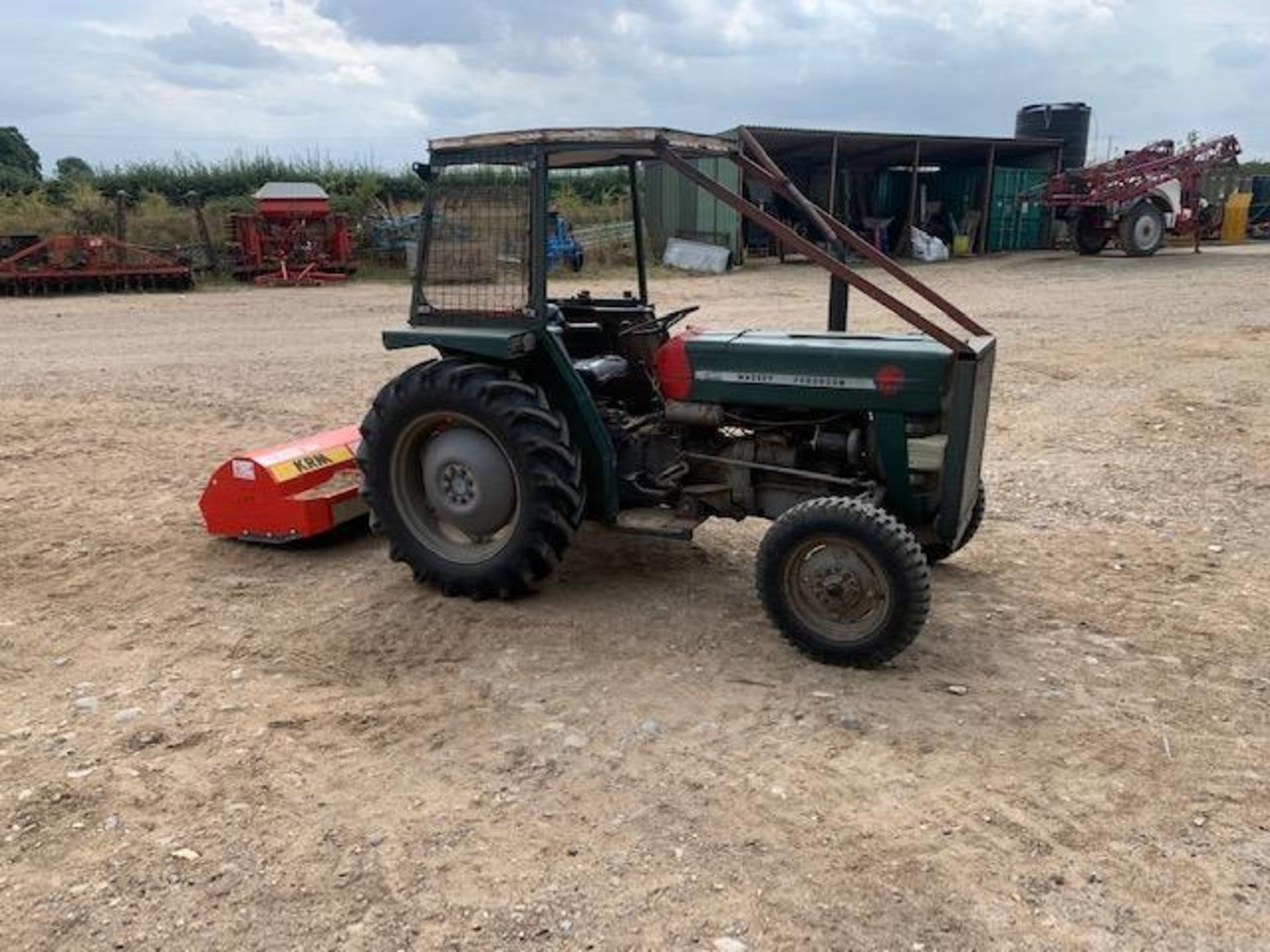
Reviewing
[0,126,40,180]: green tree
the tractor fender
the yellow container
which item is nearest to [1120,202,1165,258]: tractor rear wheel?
the yellow container

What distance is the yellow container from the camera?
2756 cm

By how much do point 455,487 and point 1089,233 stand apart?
22.4m

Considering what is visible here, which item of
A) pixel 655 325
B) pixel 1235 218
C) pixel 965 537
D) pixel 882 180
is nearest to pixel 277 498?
pixel 655 325

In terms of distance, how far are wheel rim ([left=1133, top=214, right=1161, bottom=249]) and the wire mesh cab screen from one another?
70.7ft

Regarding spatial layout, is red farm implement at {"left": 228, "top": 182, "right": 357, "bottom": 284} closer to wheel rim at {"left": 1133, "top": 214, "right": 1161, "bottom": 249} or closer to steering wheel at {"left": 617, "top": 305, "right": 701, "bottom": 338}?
steering wheel at {"left": 617, "top": 305, "right": 701, "bottom": 338}

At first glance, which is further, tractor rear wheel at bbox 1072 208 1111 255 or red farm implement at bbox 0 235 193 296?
tractor rear wheel at bbox 1072 208 1111 255

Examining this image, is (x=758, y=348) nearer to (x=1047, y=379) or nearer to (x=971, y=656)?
(x=971, y=656)

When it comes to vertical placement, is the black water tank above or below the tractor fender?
above

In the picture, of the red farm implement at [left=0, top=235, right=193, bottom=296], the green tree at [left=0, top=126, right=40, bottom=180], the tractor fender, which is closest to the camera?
the tractor fender

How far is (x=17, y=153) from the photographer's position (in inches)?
1361

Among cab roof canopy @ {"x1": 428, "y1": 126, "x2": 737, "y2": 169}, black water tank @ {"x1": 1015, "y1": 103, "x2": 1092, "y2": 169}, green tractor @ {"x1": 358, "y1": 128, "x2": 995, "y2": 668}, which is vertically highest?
black water tank @ {"x1": 1015, "y1": 103, "x2": 1092, "y2": 169}

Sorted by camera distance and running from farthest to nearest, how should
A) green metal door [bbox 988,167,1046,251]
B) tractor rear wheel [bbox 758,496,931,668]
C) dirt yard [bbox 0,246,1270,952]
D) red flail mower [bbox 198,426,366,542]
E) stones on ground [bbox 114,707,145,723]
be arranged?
1. green metal door [bbox 988,167,1046,251]
2. red flail mower [bbox 198,426,366,542]
3. tractor rear wheel [bbox 758,496,931,668]
4. stones on ground [bbox 114,707,145,723]
5. dirt yard [bbox 0,246,1270,952]

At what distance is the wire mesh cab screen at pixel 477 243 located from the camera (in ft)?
15.0

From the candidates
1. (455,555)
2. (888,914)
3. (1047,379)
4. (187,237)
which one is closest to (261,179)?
(187,237)
